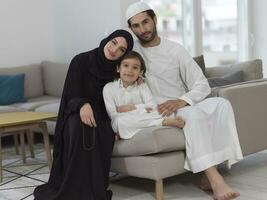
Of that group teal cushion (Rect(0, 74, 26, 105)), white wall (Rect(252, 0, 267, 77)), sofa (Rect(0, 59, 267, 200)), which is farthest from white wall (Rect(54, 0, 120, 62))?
white wall (Rect(252, 0, 267, 77))

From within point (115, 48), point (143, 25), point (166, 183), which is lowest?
point (166, 183)

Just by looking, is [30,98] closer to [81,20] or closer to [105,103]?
[81,20]

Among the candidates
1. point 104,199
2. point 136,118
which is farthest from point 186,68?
point 104,199

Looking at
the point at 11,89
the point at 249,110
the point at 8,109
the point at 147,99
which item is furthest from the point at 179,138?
the point at 11,89

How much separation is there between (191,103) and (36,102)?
2.31 meters

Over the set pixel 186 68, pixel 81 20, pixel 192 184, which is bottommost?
pixel 192 184

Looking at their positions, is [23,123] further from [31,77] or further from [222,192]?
[31,77]

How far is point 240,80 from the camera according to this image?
11.7ft

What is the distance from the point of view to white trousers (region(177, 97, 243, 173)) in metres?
2.75

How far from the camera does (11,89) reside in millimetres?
4926

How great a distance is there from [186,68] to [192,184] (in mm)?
797

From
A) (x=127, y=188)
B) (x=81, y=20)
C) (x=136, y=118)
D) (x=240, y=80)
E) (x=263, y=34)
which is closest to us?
(x=136, y=118)

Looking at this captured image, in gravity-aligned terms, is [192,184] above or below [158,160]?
below

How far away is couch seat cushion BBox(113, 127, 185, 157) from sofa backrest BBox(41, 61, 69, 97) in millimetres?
2494
